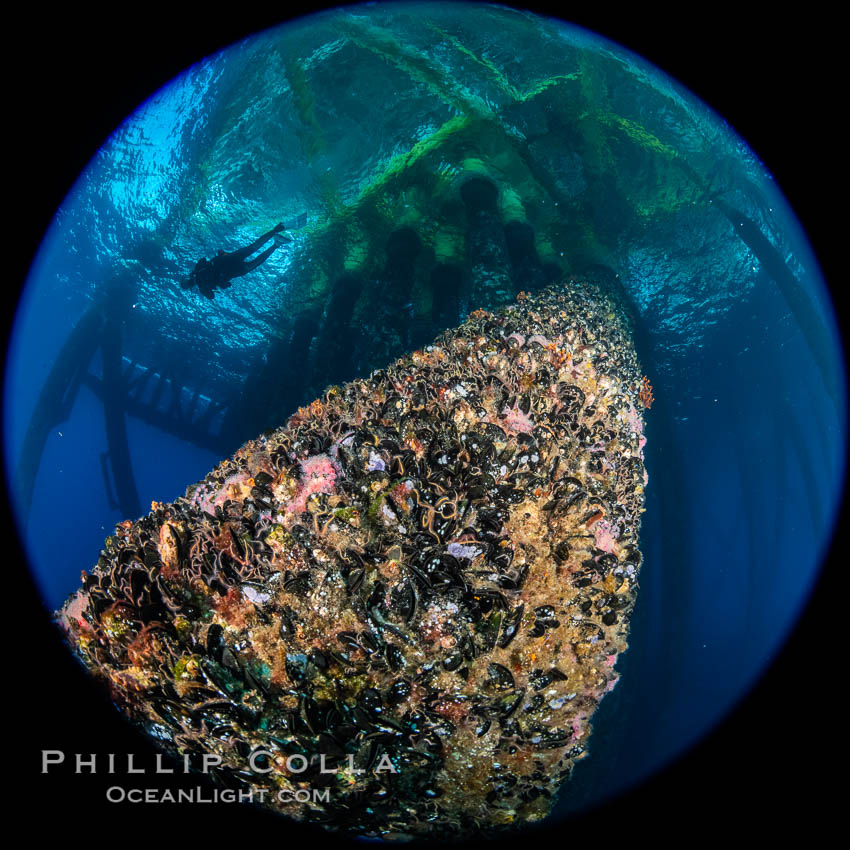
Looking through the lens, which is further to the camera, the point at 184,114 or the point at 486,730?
the point at 184,114

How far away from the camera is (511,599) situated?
3518 mm

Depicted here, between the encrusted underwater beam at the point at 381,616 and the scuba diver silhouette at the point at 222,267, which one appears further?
the scuba diver silhouette at the point at 222,267

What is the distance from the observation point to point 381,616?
10.3 feet

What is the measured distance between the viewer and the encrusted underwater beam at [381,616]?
10.1ft

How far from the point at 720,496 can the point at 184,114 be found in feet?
115

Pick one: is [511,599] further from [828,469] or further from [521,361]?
[828,469]

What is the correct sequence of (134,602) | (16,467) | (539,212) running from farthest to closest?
(16,467) < (539,212) < (134,602)

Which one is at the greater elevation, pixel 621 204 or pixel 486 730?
pixel 621 204

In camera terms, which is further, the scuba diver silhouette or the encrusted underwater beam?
the scuba diver silhouette

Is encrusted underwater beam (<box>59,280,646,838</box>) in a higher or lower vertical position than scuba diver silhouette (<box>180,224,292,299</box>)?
lower

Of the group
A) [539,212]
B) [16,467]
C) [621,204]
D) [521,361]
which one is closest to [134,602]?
[521,361]

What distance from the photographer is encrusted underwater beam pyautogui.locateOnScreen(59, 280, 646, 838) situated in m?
3.07

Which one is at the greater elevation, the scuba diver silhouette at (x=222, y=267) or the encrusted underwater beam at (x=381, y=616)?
the scuba diver silhouette at (x=222, y=267)

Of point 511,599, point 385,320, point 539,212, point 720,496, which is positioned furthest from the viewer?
point 720,496
